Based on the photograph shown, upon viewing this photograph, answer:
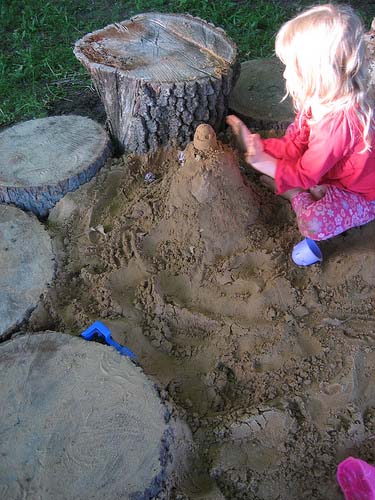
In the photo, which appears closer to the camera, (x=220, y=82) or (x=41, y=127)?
(x=220, y=82)

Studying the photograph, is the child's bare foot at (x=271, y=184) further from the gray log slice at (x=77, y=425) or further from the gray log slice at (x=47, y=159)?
the gray log slice at (x=77, y=425)

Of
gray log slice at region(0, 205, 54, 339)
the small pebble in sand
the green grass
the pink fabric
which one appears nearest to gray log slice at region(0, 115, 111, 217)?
gray log slice at region(0, 205, 54, 339)

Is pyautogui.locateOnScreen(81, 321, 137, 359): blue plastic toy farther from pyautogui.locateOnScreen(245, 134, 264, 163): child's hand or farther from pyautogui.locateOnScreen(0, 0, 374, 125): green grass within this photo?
pyautogui.locateOnScreen(0, 0, 374, 125): green grass

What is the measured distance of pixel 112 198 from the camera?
8.38 feet

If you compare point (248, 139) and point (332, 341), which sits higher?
point (248, 139)

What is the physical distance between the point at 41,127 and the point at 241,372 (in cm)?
165

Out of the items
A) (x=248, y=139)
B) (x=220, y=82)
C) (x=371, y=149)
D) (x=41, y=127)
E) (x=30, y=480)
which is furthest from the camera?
(x=41, y=127)

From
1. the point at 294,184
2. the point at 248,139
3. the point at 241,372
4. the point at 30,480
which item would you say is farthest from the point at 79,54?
the point at 30,480

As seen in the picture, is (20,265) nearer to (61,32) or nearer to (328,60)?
(328,60)

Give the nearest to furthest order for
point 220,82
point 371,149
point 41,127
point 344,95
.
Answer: point 344,95, point 371,149, point 220,82, point 41,127

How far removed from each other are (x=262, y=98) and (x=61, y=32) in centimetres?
212

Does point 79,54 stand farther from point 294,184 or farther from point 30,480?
point 30,480

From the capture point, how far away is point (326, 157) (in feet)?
6.63

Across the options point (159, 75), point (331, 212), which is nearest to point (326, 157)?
point (331, 212)
